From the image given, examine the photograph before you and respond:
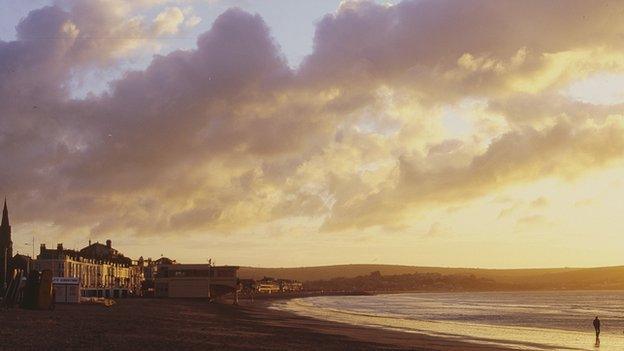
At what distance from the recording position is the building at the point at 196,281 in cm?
16738

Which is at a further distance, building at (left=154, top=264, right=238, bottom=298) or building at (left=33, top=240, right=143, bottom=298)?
building at (left=154, top=264, right=238, bottom=298)

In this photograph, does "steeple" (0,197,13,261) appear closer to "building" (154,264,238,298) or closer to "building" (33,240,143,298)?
"building" (33,240,143,298)

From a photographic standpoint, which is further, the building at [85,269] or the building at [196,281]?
the building at [196,281]

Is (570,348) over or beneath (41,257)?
beneath

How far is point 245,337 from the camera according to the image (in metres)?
50.2

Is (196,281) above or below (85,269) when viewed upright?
below

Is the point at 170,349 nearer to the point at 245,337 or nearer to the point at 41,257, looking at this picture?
the point at 245,337

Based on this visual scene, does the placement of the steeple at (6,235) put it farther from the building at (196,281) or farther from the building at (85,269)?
the building at (196,281)

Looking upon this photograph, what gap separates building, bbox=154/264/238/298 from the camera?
6590 inches

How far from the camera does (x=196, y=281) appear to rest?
171 meters

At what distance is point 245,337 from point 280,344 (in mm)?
4580

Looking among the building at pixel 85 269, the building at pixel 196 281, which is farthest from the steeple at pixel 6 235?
the building at pixel 196 281

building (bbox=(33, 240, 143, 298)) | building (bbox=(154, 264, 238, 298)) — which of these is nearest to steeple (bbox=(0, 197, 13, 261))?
building (bbox=(33, 240, 143, 298))

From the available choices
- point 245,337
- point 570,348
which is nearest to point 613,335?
point 570,348
